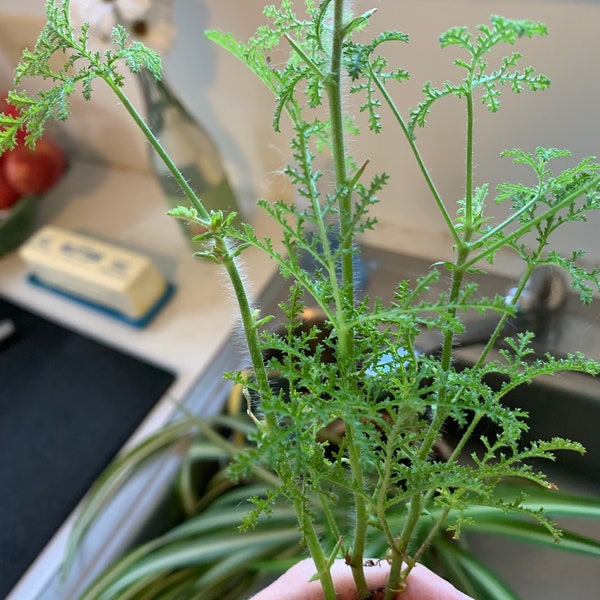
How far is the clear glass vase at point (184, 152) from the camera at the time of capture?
836 millimetres

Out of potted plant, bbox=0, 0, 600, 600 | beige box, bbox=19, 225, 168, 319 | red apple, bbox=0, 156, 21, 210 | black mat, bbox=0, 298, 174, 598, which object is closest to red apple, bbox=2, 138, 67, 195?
red apple, bbox=0, 156, 21, 210

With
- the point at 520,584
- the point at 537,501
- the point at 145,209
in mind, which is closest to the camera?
the point at 537,501

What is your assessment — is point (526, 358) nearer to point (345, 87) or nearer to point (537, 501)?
point (537, 501)

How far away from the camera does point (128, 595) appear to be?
609 mm

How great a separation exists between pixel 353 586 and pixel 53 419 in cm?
57

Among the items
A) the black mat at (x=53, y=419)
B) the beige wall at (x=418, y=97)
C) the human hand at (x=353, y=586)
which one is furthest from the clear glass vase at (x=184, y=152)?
the human hand at (x=353, y=586)

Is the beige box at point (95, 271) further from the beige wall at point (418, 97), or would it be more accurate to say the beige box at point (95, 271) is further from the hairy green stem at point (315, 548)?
the hairy green stem at point (315, 548)

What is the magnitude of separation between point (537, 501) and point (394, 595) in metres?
0.19

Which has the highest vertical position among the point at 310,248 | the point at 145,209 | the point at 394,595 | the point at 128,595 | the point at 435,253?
the point at 435,253

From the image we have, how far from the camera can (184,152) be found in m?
0.88

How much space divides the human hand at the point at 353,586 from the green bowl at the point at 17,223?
0.85 metres

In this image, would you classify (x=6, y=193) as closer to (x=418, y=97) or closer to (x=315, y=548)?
(x=418, y=97)

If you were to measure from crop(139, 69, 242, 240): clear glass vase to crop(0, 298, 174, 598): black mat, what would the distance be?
0.25 meters

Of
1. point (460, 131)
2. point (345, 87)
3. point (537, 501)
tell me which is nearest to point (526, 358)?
point (537, 501)
